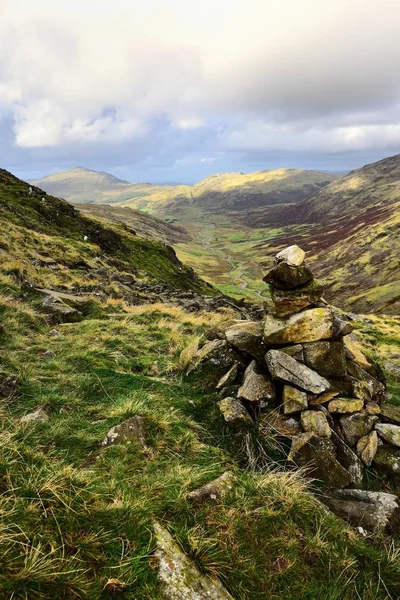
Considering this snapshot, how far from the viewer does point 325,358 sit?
9633 millimetres

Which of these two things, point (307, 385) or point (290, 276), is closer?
point (307, 385)

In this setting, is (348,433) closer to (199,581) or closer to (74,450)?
(199,581)

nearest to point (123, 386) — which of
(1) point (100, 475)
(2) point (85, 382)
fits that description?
(2) point (85, 382)

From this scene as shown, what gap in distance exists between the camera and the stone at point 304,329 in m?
9.87

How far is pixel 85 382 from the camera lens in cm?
950

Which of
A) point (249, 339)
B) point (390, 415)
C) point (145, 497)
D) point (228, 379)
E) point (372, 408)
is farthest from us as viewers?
point (249, 339)

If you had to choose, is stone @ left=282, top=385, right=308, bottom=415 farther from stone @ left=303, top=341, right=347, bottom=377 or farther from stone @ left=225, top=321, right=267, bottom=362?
stone @ left=225, top=321, right=267, bottom=362

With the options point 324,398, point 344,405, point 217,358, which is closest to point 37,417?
point 217,358

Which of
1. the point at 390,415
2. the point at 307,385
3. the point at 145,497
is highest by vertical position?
the point at 145,497

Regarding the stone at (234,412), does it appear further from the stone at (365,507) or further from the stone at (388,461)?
the stone at (388,461)

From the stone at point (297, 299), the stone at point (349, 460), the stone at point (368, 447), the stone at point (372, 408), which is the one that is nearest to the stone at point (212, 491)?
the stone at point (349, 460)

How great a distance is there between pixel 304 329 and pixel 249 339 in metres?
1.66

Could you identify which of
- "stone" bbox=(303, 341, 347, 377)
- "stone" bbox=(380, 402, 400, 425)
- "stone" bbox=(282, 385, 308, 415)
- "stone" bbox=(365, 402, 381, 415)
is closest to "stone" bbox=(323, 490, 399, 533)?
"stone" bbox=(282, 385, 308, 415)

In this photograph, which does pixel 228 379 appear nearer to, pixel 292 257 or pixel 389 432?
pixel 389 432
